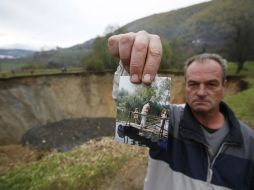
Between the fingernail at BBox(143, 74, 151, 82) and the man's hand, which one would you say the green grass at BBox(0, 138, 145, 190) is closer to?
the man's hand

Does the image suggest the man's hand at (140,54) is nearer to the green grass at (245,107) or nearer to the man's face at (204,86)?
the man's face at (204,86)

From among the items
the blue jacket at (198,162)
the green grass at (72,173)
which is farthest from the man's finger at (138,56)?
the green grass at (72,173)

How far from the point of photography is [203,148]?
8.27ft

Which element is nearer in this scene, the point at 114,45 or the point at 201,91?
the point at 114,45

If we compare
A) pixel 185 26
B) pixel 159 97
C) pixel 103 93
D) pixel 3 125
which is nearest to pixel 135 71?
pixel 159 97

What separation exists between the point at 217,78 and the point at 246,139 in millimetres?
551

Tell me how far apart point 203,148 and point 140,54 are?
971mm

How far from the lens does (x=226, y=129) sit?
8.75 ft

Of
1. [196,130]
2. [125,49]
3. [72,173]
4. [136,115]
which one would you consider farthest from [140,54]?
[72,173]

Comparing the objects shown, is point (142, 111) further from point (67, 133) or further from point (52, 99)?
point (52, 99)

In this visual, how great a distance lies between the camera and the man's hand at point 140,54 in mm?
1855

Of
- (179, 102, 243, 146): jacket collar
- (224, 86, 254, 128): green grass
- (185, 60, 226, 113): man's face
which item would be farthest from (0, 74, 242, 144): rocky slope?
(179, 102, 243, 146): jacket collar

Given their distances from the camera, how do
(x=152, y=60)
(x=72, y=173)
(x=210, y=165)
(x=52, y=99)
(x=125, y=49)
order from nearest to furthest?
(x=152, y=60)
(x=125, y=49)
(x=210, y=165)
(x=72, y=173)
(x=52, y=99)

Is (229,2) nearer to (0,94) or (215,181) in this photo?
(0,94)
